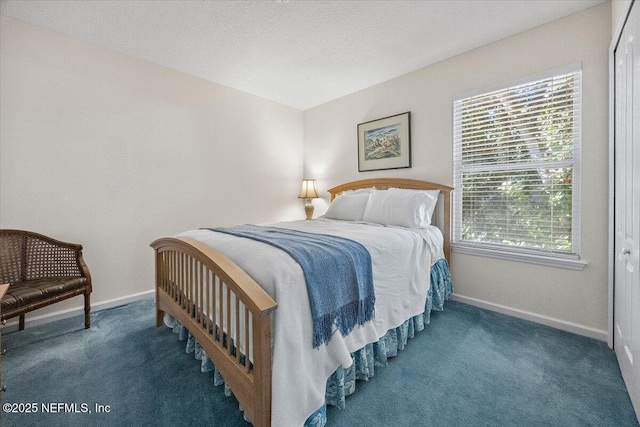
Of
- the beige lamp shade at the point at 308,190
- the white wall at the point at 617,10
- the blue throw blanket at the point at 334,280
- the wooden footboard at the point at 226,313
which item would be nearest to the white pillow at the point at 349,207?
the beige lamp shade at the point at 308,190

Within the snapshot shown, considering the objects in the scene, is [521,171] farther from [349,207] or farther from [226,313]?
[226,313]

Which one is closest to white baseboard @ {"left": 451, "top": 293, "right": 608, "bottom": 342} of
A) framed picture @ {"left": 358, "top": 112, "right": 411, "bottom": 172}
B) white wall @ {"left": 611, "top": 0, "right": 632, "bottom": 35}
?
framed picture @ {"left": 358, "top": 112, "right": 411, "bottom": 172}

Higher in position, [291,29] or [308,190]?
[291,29]

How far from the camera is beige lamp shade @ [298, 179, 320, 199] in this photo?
13.4 feet

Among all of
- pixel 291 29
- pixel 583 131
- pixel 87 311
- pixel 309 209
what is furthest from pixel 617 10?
pixel 87 311

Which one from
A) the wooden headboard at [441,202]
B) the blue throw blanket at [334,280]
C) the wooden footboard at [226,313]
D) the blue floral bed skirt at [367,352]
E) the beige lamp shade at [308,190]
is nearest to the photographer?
the wooden footboard at [226,313]

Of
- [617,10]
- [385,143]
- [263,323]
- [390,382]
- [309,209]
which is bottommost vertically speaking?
[390,382]

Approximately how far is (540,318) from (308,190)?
2976 mm

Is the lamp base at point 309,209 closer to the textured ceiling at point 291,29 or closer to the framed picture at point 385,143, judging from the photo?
the framed picture at point 385,143

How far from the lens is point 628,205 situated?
Result: 1532 mm

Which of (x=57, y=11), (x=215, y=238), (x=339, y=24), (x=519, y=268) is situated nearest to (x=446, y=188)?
(x=519, y=268)

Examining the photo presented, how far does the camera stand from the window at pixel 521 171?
219 cm

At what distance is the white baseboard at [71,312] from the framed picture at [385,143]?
9.71 ft

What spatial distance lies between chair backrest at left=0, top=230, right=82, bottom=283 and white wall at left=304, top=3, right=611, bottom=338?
319cm
